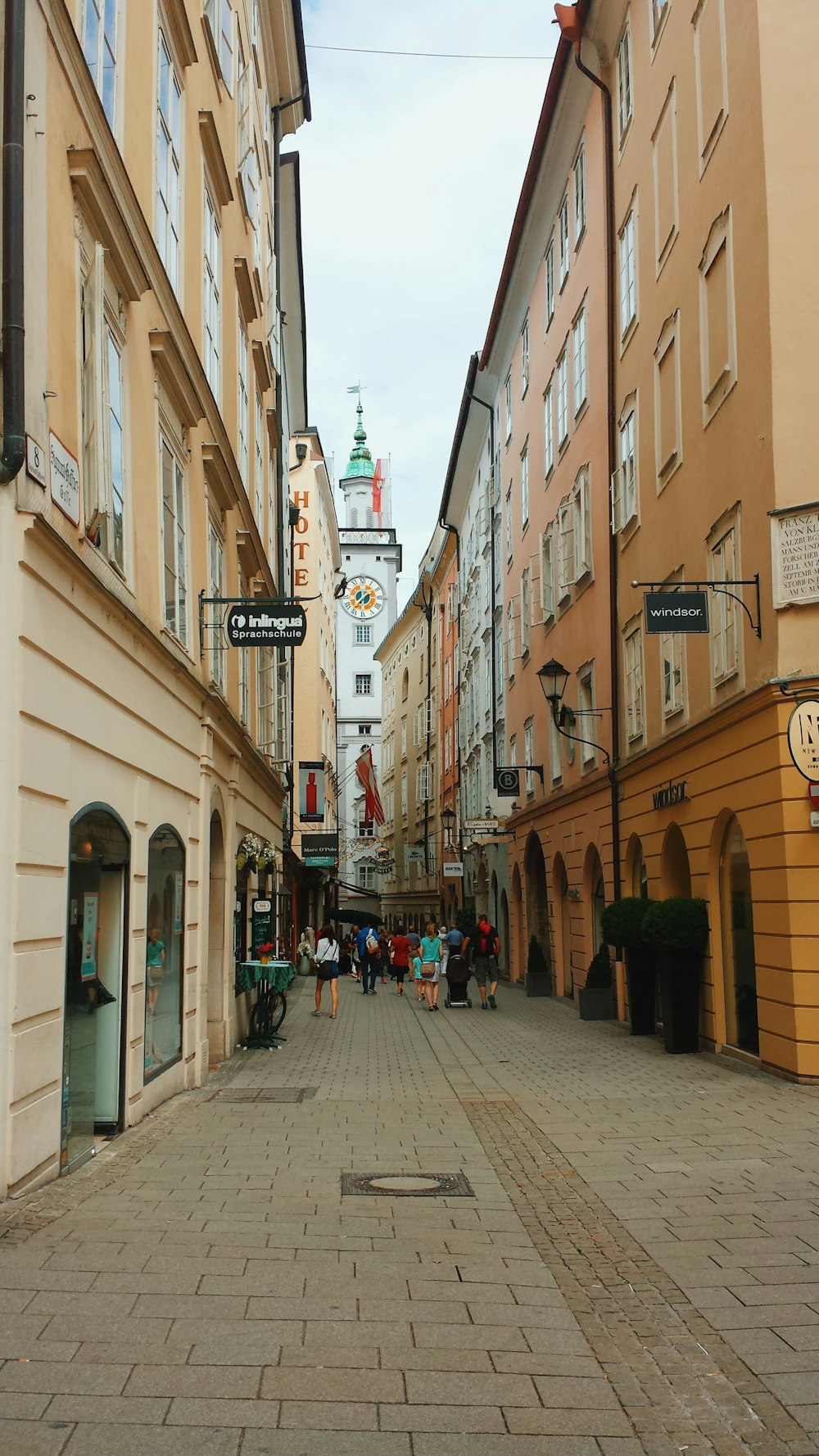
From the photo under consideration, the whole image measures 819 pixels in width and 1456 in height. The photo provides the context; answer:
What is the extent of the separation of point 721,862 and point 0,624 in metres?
10.9

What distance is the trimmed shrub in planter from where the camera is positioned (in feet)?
98.1

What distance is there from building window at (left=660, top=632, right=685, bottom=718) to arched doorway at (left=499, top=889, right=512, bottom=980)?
66.5 feet

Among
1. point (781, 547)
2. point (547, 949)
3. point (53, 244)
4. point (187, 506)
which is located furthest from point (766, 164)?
point (547, 949)

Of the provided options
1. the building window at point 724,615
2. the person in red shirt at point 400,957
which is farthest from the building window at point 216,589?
the person in red shirt at point 400,957

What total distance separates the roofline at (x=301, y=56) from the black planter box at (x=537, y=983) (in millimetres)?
18865

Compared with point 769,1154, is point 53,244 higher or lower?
higher

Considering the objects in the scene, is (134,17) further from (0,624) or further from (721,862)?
(721,862)

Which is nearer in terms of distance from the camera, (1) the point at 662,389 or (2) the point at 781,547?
(2) the point at 781,547

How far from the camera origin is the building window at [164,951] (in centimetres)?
1200

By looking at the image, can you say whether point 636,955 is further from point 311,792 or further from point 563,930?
point 311,792

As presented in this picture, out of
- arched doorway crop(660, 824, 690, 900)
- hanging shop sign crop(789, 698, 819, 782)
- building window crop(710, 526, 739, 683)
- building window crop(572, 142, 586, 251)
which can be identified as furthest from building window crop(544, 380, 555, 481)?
hanging shop sign crop(789, 698, 819, 782)

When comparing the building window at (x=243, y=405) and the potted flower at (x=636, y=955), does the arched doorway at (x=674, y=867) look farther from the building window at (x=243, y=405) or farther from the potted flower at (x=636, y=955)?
the building window at (x=243, y=405)

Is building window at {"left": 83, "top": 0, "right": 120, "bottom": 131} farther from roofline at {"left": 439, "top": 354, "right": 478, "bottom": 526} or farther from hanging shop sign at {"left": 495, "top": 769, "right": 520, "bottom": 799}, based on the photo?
roofline at {"left": 439, "top": 354, "right": 478, "bottom": 526}

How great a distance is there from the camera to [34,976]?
7816 mm
